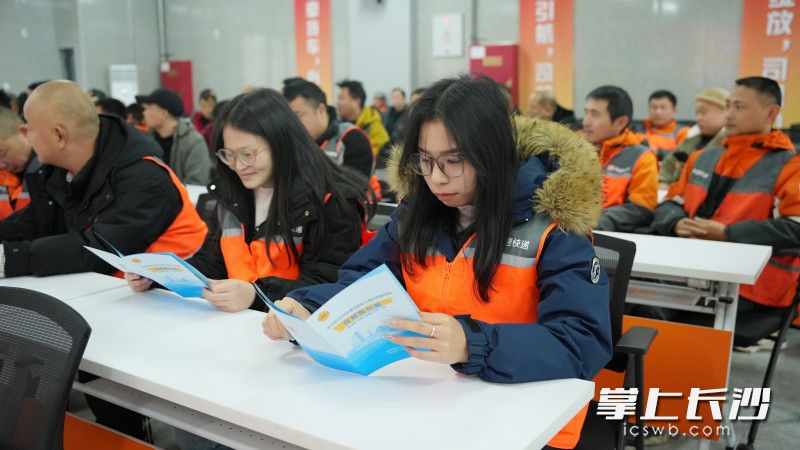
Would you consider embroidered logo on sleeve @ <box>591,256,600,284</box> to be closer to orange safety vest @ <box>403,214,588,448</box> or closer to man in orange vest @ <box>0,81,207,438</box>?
orange safety vest @ <box>403,214,588,448</box>

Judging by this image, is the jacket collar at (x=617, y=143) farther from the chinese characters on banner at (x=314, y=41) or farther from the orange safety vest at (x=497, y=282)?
the chinese characters on banner at (x=314, y=41)

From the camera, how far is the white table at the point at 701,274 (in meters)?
2.54

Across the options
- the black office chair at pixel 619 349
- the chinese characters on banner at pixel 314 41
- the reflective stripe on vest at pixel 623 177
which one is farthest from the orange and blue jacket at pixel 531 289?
the chinese characters on banner at pixel 314 41

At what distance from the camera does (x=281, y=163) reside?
2.24 m

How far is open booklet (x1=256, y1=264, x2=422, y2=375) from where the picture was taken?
4.17 feet

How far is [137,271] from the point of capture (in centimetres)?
205

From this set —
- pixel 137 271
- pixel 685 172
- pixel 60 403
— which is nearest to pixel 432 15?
pixel 685 172

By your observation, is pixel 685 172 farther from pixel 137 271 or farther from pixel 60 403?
pixel 60 403

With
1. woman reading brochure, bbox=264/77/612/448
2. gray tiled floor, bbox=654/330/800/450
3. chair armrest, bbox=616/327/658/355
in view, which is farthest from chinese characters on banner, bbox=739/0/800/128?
woman reading brochure, bbox=264/77/612/448

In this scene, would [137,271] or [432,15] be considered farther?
[432,15]

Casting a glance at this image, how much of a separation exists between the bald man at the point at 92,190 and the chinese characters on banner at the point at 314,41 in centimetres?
754

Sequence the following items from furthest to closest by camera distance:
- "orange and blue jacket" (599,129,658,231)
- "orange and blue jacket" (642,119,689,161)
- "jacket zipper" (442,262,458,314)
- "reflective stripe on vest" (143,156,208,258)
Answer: "orange and blue jacket" (642,119,689,161), "orange and blue jacket" (599,129,658,231), "reflective stripe on vest" (143,156,208,258), "jacket zipper" (442,262,458,314)

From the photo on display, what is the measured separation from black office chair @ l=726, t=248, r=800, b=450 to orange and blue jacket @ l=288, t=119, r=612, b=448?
1541 millimetres

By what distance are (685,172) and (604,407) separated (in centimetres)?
249
